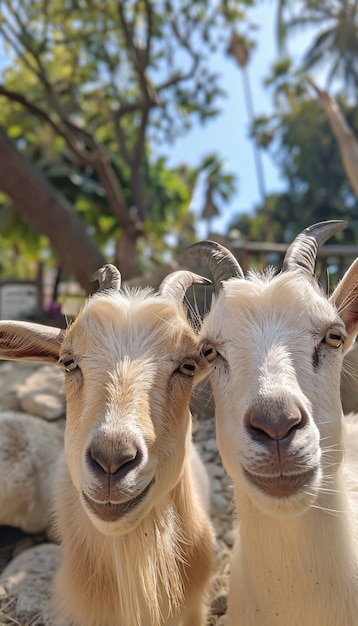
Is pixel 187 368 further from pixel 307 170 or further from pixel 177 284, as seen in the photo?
pixel 307 170

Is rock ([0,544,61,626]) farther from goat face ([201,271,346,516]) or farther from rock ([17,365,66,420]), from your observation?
goat face ([201,271,346,516])

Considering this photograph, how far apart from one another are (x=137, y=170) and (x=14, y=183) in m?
3.00

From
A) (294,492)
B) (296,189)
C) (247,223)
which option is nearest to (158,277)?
(294,492)

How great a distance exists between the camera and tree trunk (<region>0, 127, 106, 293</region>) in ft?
22.2

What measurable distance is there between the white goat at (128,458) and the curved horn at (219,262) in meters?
0.25

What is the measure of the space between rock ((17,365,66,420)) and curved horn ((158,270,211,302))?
2.37 metres

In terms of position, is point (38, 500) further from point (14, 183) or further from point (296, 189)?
point (296, 189)

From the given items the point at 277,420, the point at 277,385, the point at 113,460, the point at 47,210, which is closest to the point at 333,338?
the point at 277,385

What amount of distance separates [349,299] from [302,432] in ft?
2.96

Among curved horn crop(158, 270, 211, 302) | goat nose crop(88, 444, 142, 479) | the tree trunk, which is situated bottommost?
goat nose crop(88, 444, 142, 479)

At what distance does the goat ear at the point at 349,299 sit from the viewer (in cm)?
233

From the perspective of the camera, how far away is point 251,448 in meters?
1.77

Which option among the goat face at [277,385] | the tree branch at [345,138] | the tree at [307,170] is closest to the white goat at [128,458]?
the goat face at [277,385]

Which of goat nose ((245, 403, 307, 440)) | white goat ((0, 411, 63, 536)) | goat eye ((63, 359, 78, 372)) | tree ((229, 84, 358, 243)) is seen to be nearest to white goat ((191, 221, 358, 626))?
goat nose ((245, 403, 307, 440))
